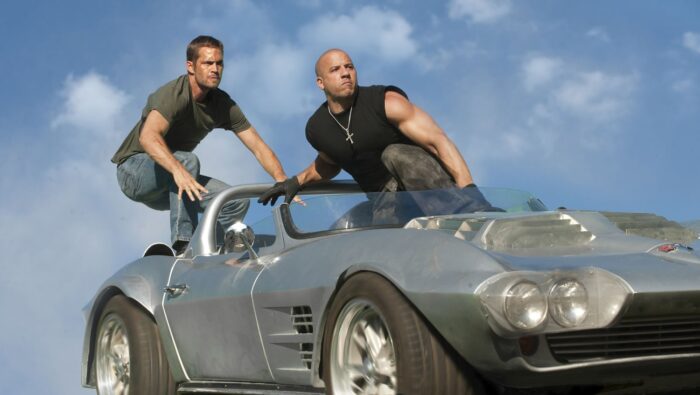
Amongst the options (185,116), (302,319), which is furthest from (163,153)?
(302,319)

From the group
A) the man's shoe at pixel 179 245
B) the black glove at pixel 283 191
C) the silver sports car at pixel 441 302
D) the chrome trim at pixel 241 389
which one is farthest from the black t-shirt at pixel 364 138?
the chrome trim at pixel 241 389

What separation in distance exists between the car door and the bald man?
571mm

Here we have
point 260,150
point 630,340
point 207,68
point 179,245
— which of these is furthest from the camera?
point 260,150

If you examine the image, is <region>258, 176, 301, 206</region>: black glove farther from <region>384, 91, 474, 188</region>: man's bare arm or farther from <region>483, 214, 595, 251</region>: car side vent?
<region>483, 214, 595, 251</region>: car side vent

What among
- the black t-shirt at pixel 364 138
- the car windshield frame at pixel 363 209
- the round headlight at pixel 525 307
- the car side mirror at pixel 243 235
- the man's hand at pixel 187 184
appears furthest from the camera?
the man's hand at pixel 187 184

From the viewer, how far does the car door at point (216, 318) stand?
5375 millimetres

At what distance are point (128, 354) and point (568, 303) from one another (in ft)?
11.0

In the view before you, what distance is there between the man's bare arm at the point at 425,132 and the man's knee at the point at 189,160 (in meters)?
1.95

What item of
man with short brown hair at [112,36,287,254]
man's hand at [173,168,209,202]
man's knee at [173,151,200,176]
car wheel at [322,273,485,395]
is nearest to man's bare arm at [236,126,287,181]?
man with short brown hair at [112,36,287,254]

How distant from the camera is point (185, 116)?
8328mm

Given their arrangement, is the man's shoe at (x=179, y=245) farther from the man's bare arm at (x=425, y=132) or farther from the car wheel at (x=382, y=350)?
the car wheel at (x=382, y=350)

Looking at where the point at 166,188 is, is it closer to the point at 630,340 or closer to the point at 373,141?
the point at 373,141

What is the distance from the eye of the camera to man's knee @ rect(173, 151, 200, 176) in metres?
8.01

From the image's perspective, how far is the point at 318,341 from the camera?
183 inches
